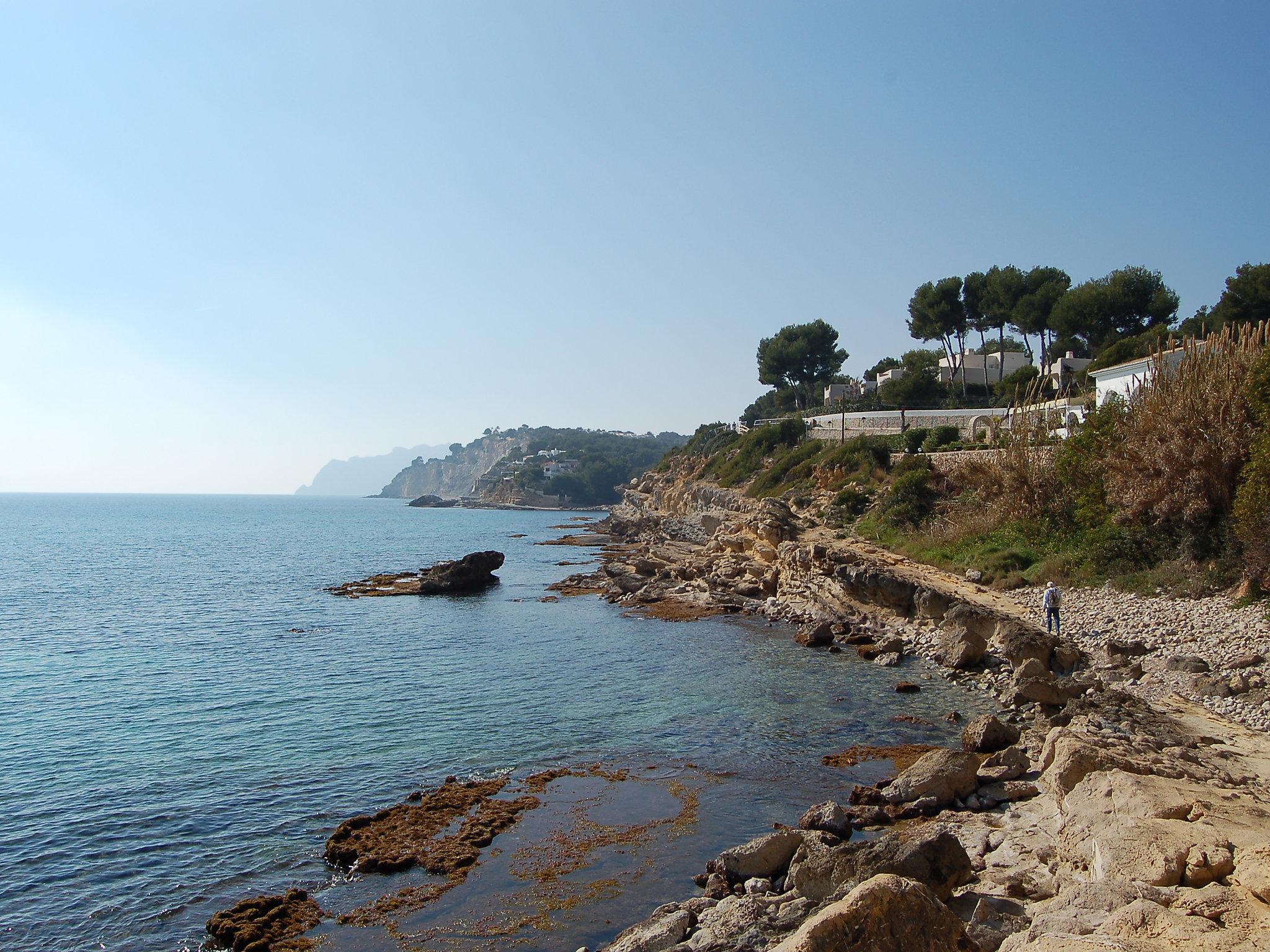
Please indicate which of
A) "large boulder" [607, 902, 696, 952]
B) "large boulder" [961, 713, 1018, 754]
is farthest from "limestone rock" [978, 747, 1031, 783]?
"large boulder" [607, 902, 696, 952]

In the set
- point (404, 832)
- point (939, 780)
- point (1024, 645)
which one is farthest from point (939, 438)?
point (404, 832)

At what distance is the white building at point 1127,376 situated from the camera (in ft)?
97.0

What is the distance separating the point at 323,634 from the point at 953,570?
2639 centimetres

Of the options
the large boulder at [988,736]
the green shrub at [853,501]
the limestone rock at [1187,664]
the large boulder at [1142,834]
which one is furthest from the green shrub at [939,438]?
the large boulder at [1142,834]

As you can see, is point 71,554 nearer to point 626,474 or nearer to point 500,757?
point 500,757

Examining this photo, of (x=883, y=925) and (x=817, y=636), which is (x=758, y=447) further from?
(x=883, y=925)

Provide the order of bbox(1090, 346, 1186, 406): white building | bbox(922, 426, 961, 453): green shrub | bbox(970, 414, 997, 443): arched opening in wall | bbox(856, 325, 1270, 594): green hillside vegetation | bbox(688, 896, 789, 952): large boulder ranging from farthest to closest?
bbox(922, 426, 961, 453): green shrub, bbox(970, 414, 997, 443): arched opening in wall, bbox(1090, 346, 1186, 406): white building, bbox(856, 325, 1270, 594): green hillside vegetation, bbox(688, 896, 789, 952): large boulder

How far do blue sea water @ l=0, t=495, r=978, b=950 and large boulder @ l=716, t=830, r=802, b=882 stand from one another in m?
0.93

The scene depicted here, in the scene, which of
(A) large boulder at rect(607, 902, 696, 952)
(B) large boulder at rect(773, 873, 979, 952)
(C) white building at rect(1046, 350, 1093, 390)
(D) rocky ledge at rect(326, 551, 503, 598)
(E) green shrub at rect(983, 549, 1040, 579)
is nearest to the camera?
(B) large boulder at rect(773, 873, 979, 952)

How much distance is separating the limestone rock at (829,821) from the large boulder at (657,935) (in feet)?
11.6

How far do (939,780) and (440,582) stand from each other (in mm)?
39241

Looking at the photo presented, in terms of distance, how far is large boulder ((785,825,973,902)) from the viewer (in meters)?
9.67

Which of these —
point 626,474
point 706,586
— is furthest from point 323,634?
point 626,474

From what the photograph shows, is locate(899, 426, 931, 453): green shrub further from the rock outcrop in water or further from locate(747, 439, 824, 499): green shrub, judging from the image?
the rock outcrop in water
